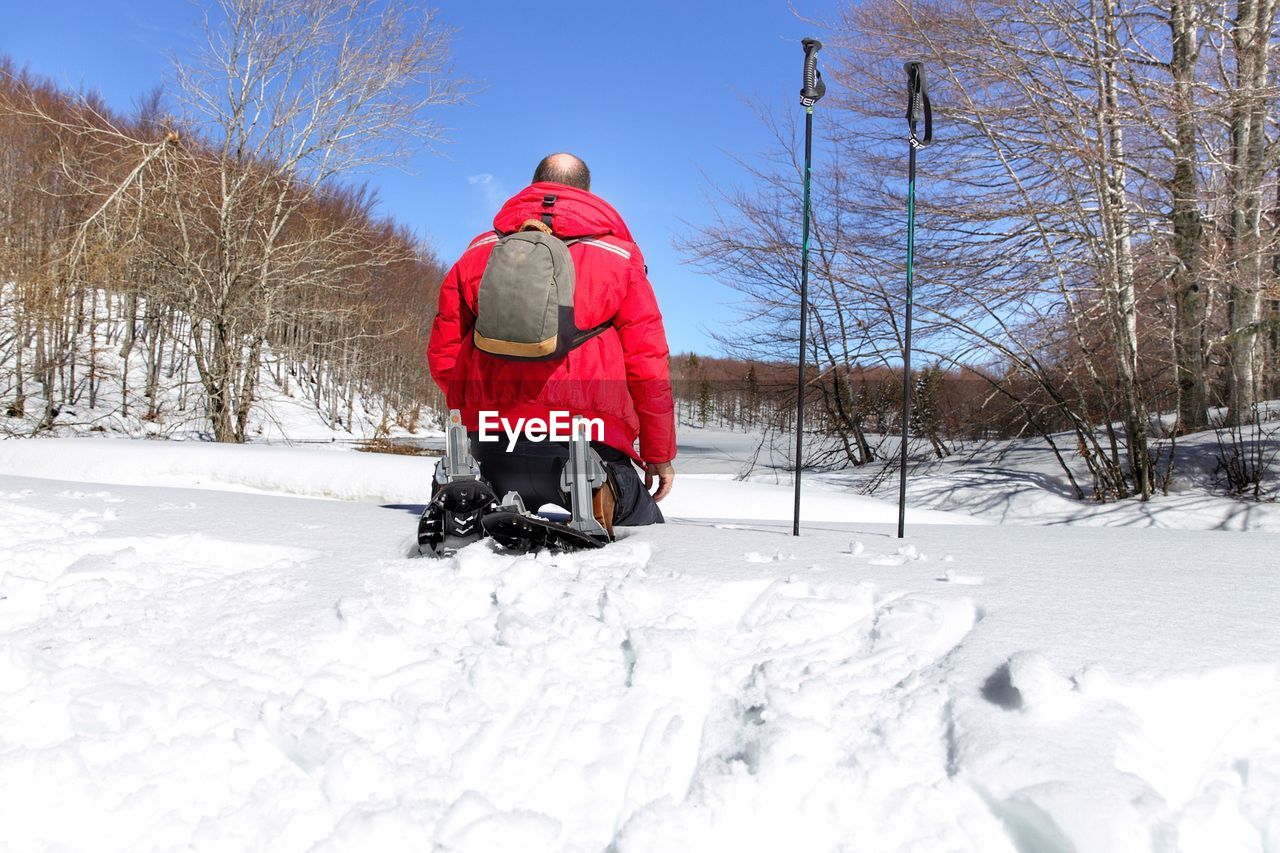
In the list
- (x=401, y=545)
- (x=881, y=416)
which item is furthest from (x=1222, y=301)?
(x=401, y=545)

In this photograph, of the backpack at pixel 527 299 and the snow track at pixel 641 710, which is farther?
the backpack at pixel 527 299

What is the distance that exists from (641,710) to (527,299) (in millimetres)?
1182

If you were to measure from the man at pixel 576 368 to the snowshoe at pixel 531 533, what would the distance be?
0.17 m

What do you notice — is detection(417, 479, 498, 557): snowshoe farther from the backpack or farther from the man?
the backpack

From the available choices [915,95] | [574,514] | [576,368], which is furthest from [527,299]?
[915,95]

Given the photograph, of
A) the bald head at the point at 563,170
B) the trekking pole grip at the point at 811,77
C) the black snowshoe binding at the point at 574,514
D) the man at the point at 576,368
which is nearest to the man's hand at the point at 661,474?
the man at the point at 576,368

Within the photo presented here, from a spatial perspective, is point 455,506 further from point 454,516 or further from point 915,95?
point 915,95

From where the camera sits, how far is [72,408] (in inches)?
610

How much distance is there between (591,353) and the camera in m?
2.34

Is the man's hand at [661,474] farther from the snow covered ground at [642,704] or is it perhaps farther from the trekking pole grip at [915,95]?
the trekking pole grip at [915,95]

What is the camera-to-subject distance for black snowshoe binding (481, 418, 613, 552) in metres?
2.24

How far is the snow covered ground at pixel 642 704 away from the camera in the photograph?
1.20 metres

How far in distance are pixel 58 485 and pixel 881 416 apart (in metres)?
9.06

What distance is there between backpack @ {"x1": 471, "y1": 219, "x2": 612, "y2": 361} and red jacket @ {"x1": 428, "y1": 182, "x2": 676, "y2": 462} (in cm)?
10
